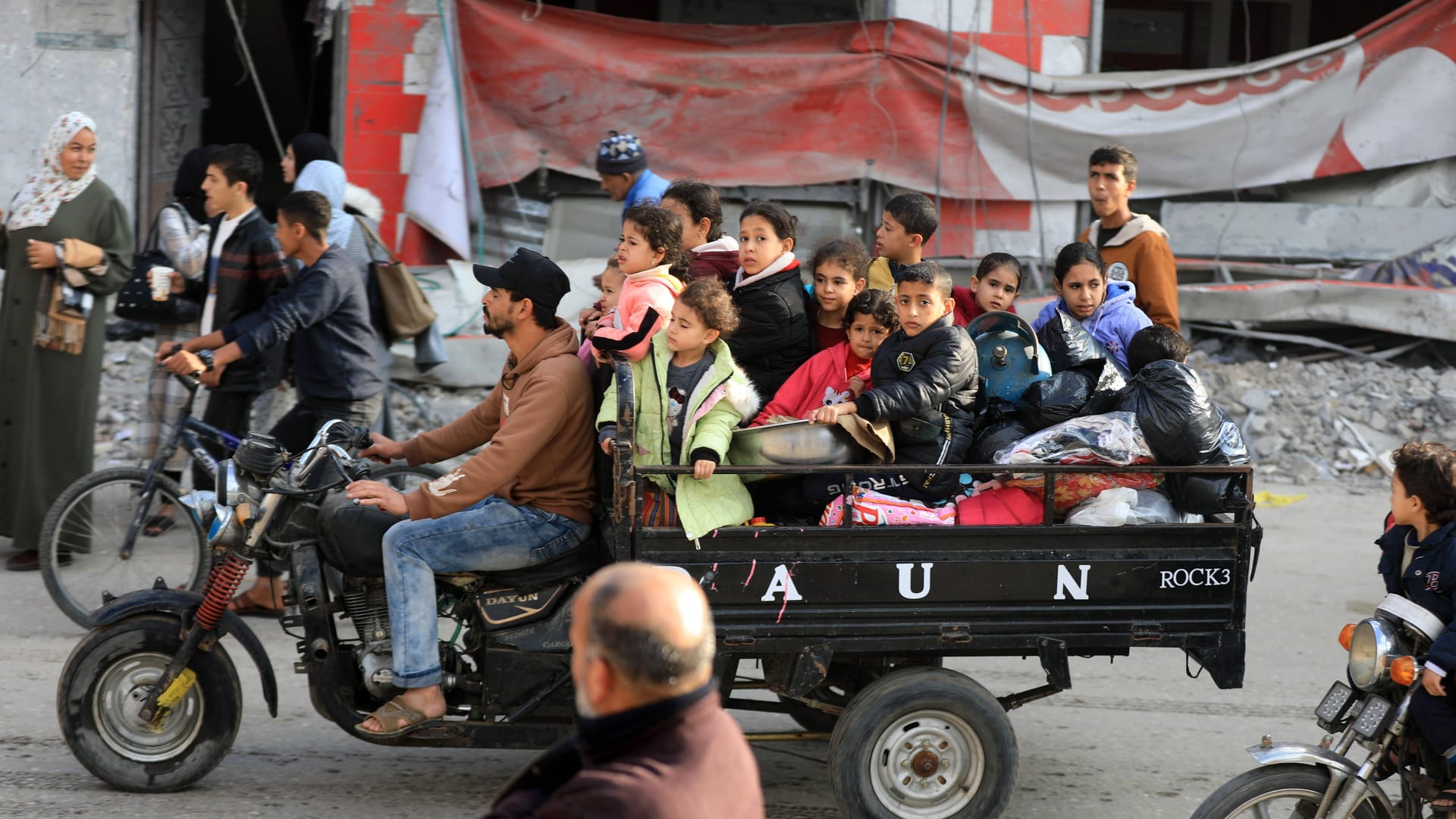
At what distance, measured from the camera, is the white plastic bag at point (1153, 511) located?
4223mm

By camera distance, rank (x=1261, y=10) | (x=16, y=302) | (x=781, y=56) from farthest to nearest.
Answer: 1. (x=1261, y=10)
2. (x=781, y=56)
3. (x=16, y=302)

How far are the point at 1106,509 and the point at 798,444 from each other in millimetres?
968

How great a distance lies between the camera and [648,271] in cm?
454

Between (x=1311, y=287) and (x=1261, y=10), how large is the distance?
4429mm

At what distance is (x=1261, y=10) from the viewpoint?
45.4ft

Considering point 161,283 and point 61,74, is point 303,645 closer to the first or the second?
point 161,283

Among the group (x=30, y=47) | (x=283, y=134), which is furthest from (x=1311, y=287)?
(x=283, y=134)

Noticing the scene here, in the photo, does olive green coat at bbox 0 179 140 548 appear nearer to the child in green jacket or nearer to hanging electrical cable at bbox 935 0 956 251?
the child in green jacket

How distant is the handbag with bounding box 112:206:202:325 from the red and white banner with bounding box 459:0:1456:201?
12.1 feet

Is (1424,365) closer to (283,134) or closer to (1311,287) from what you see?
(1311,287)

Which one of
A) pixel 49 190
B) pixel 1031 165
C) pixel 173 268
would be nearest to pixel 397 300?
pixel 173 268

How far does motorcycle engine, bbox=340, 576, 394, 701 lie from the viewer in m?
4.20

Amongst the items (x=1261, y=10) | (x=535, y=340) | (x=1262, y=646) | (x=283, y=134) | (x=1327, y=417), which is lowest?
(x=1262, y=646)

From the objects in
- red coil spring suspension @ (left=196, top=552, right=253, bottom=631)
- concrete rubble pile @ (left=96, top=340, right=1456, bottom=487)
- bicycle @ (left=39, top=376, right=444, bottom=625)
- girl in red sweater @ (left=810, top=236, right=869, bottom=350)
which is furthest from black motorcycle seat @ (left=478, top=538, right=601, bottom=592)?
concrete rubble pile @ (left=96, top=340, right=1456, bottom=487)
